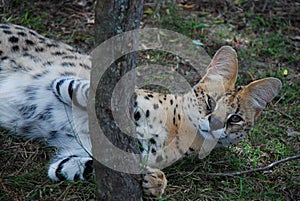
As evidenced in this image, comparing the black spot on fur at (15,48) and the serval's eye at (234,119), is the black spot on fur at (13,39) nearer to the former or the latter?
the black spot on fur at (15,48)

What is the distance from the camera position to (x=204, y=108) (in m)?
3.62

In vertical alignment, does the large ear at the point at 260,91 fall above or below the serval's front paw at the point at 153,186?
above

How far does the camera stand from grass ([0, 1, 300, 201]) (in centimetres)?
334

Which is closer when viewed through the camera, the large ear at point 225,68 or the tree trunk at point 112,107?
the tree trunk at point 112,107

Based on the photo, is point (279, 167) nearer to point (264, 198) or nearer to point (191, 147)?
point (264, 198)

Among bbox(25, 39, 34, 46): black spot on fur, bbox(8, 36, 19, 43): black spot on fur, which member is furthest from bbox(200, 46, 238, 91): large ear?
bbox(8, 36, 19, 43): black spot on fur

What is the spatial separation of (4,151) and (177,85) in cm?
195

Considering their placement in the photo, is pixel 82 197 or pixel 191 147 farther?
pixel 191 147

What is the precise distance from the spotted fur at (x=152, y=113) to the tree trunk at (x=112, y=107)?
539 mm

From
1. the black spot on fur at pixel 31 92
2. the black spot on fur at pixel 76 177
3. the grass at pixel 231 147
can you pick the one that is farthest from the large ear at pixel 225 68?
the black spot on fur at pixel 31 92

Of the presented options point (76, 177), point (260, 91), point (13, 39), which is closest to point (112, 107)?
point (76, 177)

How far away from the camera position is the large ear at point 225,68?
3729 mm

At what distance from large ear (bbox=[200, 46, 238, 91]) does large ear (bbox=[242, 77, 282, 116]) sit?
0.15 meters

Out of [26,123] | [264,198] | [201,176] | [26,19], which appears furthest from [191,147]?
[26,19]
